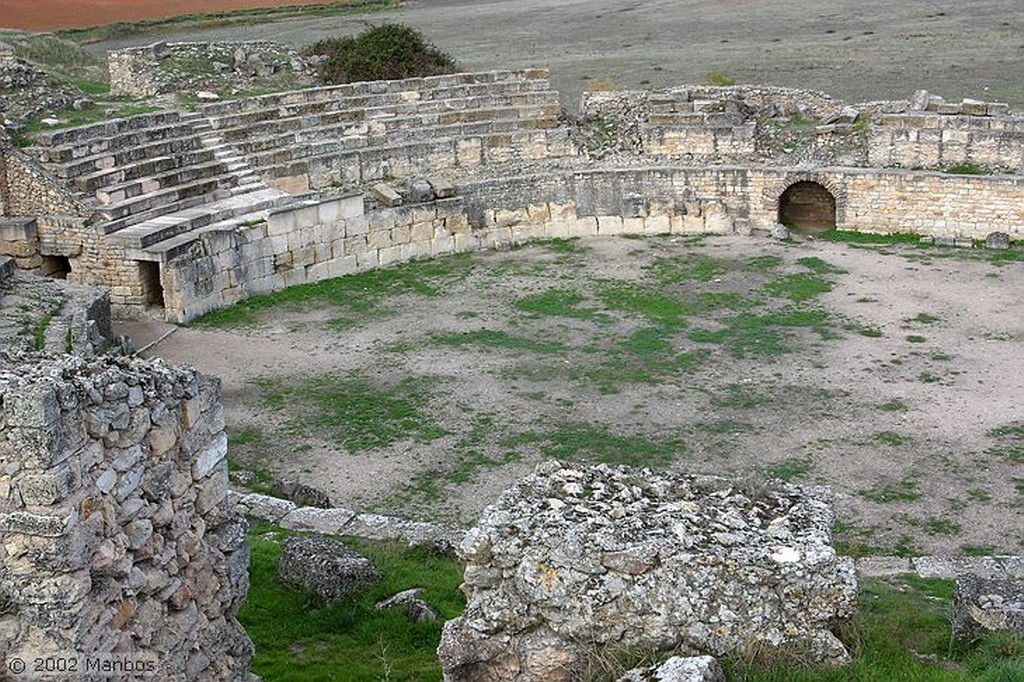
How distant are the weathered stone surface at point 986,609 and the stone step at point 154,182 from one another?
15.3 metres

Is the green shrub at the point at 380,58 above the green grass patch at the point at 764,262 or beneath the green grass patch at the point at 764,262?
above

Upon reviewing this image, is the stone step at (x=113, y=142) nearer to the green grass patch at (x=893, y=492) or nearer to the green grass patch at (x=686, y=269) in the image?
the green grass patch at (x=686, y=269)

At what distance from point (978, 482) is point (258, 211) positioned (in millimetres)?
12777

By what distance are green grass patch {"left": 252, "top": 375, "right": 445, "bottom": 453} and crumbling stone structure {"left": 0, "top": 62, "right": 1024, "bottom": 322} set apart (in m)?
3.67

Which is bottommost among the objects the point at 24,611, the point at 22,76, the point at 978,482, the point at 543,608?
the point at 978,482

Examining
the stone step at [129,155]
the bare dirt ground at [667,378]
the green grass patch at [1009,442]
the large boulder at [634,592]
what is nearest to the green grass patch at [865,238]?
the bare dirt ground at [667,378]

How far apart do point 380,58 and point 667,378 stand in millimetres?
13900

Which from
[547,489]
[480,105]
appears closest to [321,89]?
[480,105]

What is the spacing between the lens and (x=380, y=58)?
1109 inches

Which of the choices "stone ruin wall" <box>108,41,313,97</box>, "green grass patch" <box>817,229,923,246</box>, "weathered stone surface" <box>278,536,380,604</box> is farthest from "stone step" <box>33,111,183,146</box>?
"weathered stone surface" <box>278,536,380,604</box>

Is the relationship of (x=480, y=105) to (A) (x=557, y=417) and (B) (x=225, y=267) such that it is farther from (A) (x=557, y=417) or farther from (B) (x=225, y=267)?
(A) (x=557, y=417)

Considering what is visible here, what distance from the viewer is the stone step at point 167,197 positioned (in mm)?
20109

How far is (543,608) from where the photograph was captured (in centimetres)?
734

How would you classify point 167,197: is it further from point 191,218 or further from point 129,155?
point 129,155
